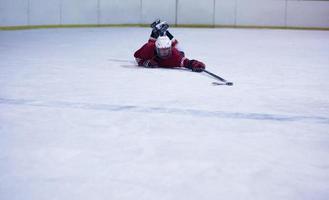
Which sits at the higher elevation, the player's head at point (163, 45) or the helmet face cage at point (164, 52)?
the player's head at point (163, 45)

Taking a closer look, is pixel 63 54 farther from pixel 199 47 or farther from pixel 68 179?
pixel 68 179

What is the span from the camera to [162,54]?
22.5 ft

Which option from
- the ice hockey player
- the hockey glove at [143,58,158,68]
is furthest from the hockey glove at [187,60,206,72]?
the hockey glove at [143,58,158,68]

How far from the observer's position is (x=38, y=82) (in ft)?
18.6

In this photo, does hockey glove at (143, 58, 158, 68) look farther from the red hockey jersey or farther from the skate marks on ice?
the skate marks on ice

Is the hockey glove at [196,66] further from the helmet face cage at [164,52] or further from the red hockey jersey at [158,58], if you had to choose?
the helmet face cage at [164,52]

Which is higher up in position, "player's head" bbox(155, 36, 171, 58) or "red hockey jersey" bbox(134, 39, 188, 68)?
"player's head" bbox(155, 36, 171, 58)

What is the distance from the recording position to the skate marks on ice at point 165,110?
13.6 ft

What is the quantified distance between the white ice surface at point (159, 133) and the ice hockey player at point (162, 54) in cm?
17

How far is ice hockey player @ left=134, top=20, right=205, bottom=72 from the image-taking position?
679 cm

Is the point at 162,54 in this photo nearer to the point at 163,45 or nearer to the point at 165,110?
the point at 163,45

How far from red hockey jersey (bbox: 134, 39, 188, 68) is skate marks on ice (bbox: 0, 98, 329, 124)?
2.56 metres

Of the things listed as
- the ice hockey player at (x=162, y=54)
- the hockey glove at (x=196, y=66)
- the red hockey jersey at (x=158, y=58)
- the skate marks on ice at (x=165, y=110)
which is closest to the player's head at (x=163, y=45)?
the ice hockey player at (x=162, y=54)

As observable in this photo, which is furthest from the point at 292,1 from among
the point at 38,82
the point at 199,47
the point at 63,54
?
the point at 38,82
